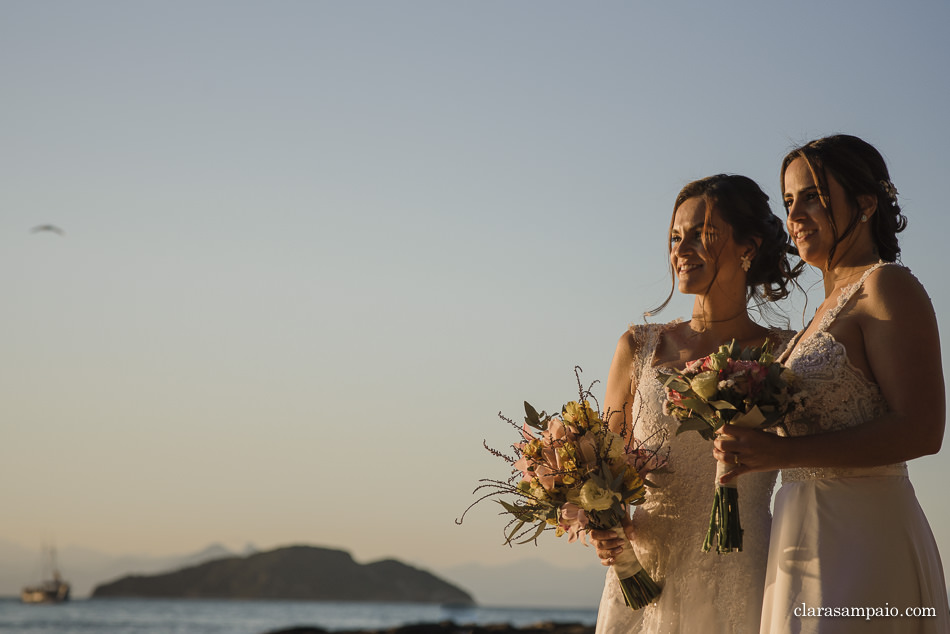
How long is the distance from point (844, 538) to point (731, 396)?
2.17ft

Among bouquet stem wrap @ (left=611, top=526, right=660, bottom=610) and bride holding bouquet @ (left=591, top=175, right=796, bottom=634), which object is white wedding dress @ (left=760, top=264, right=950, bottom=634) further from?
bouquet stem wrap @ (left=611, top=526, right=660, bottom=610)

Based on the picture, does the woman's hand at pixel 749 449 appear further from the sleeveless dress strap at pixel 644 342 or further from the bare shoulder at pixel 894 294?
the sleeveless dress strap at pixel 644 342

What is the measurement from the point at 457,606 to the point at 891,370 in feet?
378

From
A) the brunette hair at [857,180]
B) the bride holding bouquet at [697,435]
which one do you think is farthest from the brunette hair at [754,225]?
the brunette hair at [857,180]

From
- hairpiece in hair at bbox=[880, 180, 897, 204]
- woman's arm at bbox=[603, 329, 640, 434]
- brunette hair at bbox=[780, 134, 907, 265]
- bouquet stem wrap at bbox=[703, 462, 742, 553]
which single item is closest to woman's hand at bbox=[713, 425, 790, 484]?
bouquet stem wrap at bbox=[703, 462, 742, 553]

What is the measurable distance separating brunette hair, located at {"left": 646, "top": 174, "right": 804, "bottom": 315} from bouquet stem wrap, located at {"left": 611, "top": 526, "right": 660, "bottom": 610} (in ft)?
4.96

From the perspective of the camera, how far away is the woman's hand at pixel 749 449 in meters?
3.87

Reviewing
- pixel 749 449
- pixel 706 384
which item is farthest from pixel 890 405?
pixel 706 384

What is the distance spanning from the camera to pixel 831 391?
3.99m

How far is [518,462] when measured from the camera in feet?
16.0

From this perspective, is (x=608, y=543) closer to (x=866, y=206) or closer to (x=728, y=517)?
(x=728, y=517)

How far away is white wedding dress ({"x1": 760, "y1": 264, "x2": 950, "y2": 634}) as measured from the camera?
3.78m

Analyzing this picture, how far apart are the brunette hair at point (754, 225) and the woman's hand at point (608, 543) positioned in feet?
4.52

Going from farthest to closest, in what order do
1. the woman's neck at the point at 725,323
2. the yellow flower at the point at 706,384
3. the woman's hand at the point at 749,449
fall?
the woman's neck at the point at 725,323 → the yellow flower at the point at 706,384 → the woman's hand at the point at 749,449
